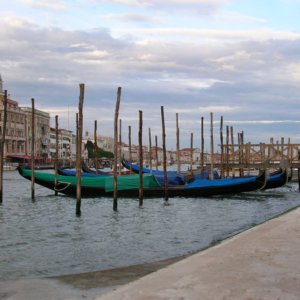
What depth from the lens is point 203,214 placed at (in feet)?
66.9

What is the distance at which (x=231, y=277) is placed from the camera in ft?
19.6

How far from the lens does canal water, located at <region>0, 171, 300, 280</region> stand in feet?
34.1

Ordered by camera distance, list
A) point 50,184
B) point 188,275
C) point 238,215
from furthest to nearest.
→ point 50,184, point 238,215, point 188,275

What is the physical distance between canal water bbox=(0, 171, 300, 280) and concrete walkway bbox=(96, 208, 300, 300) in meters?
2.92

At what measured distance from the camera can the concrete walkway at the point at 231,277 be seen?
5281mm

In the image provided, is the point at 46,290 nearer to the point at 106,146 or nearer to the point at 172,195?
the point at 172,195

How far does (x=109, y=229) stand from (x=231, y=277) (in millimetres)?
10178

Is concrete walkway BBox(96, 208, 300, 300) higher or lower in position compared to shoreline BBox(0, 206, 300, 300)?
higher

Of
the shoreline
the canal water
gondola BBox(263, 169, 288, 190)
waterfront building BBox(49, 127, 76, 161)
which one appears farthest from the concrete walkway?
waterfront building BBox(49, 127, 76, 161)

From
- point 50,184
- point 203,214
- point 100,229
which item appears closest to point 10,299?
point 100,229

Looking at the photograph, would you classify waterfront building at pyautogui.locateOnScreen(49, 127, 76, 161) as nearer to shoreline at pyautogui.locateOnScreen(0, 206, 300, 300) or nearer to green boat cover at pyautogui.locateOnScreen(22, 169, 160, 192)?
green boat cover at pyautogui.locateOnScreen(22, 169, 160, 192)

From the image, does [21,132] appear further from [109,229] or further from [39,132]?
[109,229]

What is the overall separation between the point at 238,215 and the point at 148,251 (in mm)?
9125

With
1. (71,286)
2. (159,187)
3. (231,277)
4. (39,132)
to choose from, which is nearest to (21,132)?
(39,132)
